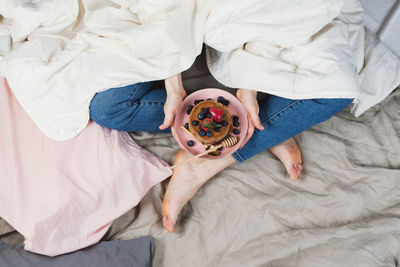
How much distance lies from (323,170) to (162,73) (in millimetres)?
547

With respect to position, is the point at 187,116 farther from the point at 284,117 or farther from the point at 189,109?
the point at 284,117

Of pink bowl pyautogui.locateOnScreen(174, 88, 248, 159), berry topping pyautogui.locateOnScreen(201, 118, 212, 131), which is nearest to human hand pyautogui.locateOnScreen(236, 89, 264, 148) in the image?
pink bowl pyautogui.locateOnScreen(174, 88, 248, 159)

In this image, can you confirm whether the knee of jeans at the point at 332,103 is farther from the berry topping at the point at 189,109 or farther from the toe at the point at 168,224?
the toe at the point at 168,224

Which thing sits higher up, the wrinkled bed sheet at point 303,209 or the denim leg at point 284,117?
the denim leg at point 284,117

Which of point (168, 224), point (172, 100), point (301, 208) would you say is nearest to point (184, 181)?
point (168, 224)

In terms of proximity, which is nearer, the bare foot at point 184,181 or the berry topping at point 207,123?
the berry topping at point 207,123

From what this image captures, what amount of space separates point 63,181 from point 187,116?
35cm

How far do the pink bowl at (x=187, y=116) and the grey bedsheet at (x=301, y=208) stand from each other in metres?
0.14

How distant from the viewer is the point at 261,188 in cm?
94

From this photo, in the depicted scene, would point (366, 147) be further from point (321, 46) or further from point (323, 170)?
point (321, 46)

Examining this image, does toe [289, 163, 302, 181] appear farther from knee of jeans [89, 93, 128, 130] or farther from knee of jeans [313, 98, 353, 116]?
knee of jeans [89, 93, 128, 130]

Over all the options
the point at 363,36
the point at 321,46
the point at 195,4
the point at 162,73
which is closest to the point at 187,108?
the point at 162,73

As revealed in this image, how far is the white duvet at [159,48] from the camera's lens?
74 cm

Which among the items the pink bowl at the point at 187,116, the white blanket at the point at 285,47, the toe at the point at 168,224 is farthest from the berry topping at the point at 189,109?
the toe at the point at 168,224
